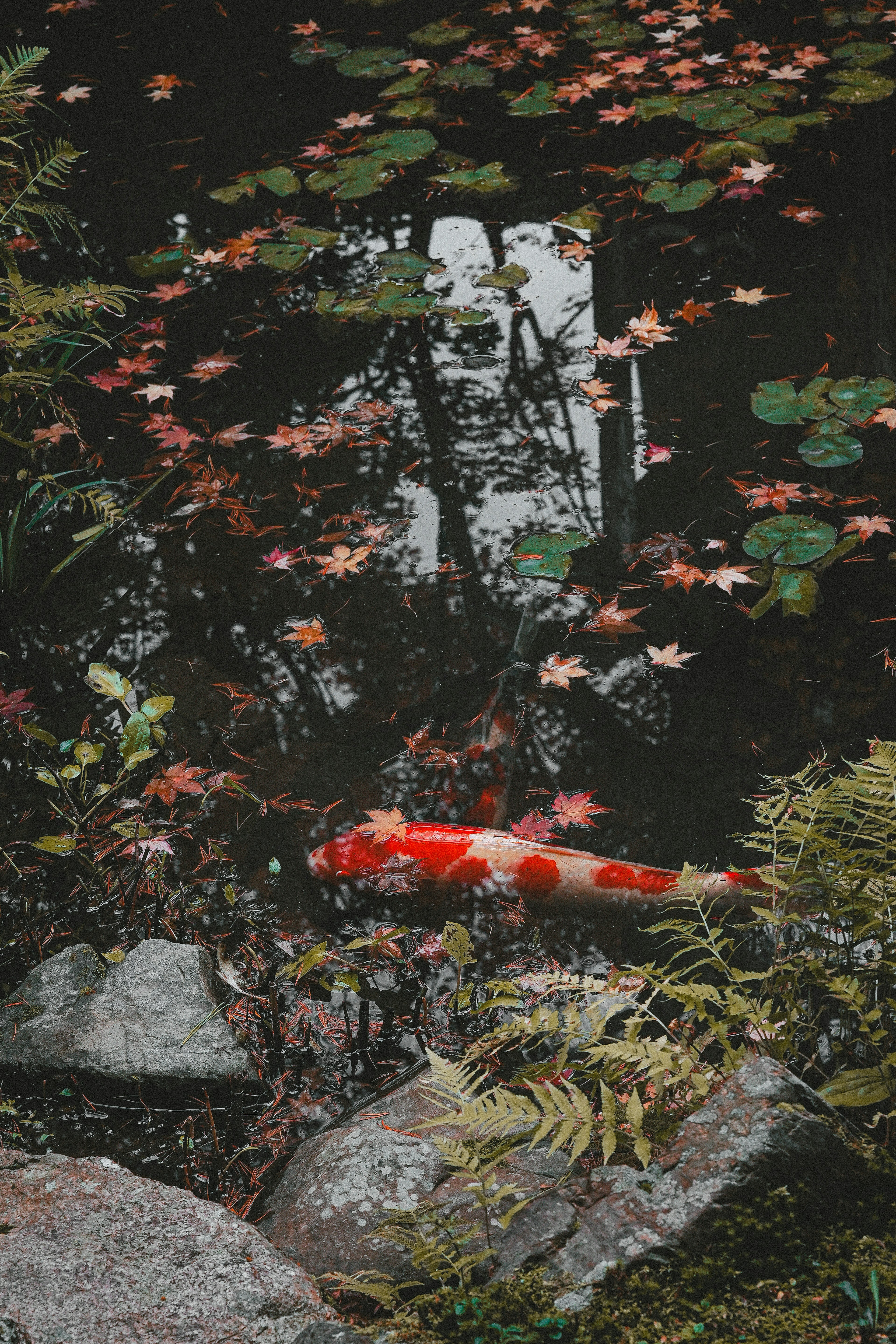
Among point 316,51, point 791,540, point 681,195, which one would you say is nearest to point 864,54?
point 681,195

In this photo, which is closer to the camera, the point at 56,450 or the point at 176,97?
the point at 56,450

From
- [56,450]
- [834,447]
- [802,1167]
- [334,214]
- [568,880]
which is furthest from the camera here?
[334,214]

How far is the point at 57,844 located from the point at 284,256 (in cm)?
365

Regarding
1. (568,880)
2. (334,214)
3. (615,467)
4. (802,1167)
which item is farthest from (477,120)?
(802,1167)

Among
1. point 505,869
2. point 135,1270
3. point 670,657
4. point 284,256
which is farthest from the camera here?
point 284,256

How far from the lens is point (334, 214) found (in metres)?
5.34

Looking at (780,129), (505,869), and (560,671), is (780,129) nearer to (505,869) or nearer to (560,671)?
(560,671)

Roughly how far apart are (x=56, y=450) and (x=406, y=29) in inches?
188

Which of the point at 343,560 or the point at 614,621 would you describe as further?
the point at 343,560

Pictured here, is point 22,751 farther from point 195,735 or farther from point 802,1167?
point 802,1167

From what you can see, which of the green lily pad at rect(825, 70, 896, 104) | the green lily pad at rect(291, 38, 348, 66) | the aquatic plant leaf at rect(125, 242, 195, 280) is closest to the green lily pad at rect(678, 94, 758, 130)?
the green lily pad at rect(825, 70, 896, 104)

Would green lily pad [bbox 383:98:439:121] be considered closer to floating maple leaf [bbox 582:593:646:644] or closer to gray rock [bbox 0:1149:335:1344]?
floating maple leaf [bbox 582:593:646:644]

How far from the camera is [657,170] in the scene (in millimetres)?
5137

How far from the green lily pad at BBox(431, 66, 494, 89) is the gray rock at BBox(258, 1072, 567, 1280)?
6066mm
